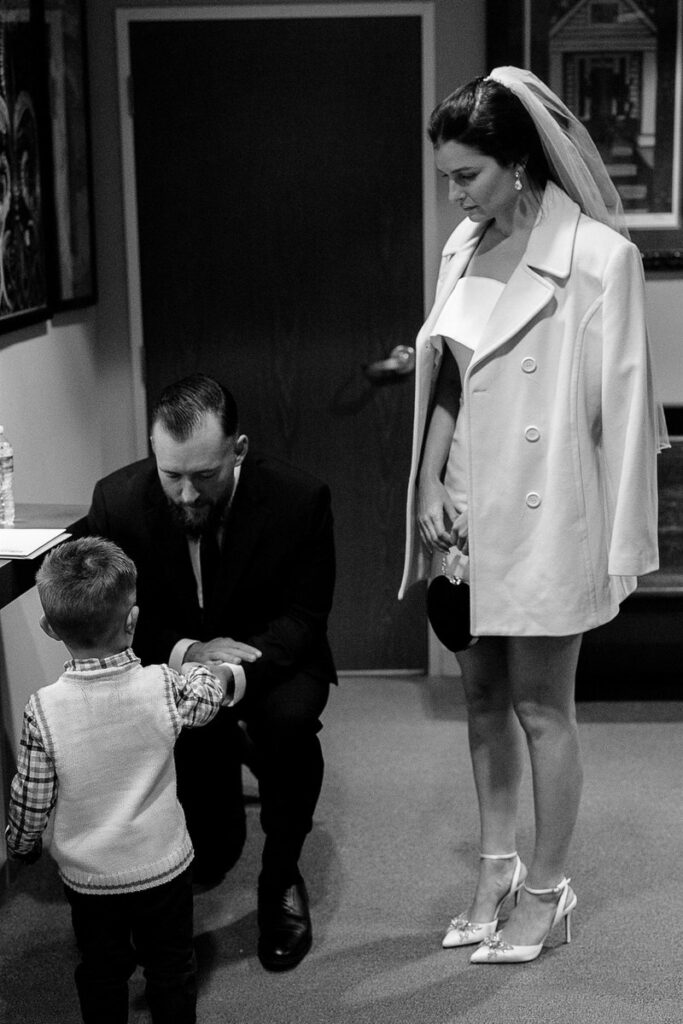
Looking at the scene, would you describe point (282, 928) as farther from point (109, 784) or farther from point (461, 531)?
point (461, 531)

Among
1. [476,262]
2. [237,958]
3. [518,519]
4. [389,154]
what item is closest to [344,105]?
[389,154]

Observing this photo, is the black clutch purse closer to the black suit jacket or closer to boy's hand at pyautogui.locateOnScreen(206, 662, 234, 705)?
the black suit jacket

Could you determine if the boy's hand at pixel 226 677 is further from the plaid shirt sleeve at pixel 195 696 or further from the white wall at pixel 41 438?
the white wall at pixel 41 438

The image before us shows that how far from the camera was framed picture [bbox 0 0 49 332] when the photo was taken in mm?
2768

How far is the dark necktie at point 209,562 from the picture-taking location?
235 cm

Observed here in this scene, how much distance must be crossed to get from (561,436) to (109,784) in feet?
2.94

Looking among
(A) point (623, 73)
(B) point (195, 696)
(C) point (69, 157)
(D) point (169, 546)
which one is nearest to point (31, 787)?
(B) point (195, 696)

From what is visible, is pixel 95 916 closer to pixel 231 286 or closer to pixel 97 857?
pixel 97 857

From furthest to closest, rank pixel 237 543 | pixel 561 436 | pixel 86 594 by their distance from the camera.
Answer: pixel 237 543
pixel 561 436
pixel 86 594

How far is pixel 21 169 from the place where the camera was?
289 cm

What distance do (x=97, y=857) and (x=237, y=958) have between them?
62cm

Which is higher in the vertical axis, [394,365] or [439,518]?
[394,365]

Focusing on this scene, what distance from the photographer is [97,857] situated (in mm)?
1842

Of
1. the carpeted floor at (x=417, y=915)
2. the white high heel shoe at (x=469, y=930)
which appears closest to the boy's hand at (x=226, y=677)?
the carpeted floor at (x=417, y=915)
